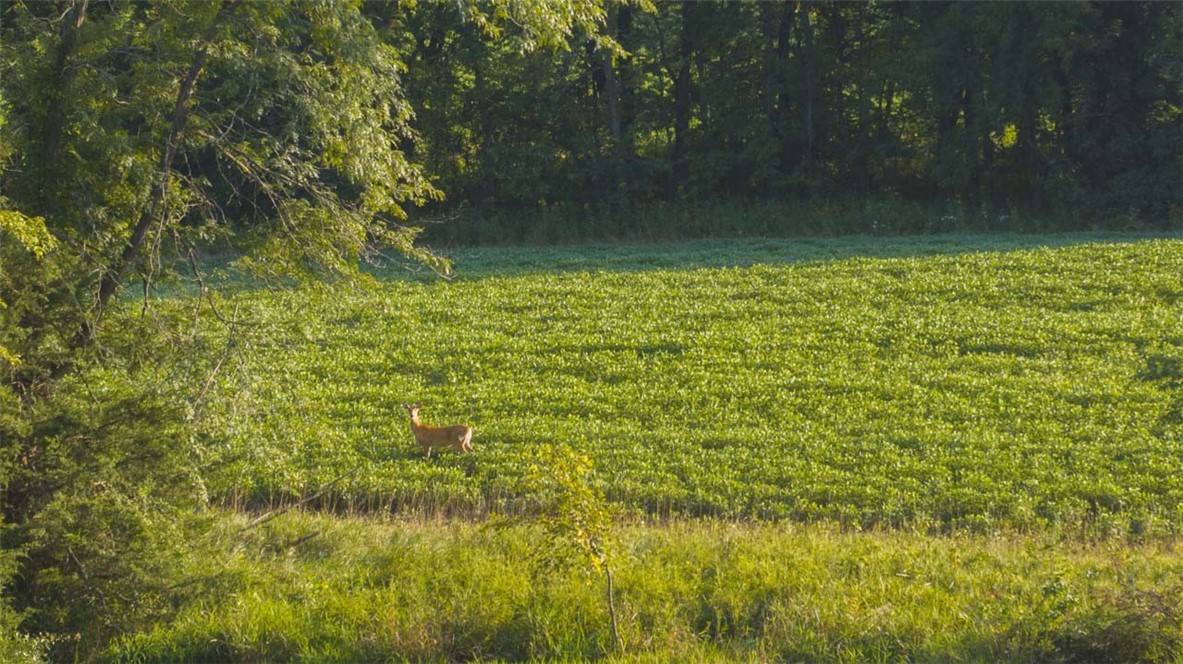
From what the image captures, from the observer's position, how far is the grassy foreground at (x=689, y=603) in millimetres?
8609

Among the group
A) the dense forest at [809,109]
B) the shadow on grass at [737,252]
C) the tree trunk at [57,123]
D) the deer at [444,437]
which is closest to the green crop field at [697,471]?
the deer at [444,437]

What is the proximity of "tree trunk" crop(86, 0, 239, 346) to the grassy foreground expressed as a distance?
228cm

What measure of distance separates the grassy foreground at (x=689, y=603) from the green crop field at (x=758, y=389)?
1.19m

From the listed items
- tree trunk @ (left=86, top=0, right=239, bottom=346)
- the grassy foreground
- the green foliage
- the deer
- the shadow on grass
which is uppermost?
tree trunk @ (left=86, top=0, right=239, bottom=346)

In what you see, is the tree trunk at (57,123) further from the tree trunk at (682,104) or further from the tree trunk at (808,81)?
the tree trunk at (808,81)

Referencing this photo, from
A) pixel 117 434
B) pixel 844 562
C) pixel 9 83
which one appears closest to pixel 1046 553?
A: pixel 844 562

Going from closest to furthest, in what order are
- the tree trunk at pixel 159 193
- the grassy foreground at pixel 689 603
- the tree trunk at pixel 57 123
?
1. the grassy foreground at pixel 689 603
2. the tree trunk at pixel 159 193
3. the tree trunk at pixel 57 123

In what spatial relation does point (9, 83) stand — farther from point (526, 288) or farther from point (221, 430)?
point (526, 288)

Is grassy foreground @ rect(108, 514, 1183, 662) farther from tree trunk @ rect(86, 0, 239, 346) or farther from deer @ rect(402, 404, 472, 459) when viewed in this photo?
deer @ rect(402, 404, 472, 459)

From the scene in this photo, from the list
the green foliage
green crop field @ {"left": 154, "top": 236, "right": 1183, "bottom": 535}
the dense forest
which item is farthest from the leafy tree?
the dense forest

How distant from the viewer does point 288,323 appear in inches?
427

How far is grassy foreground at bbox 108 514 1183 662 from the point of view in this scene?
8609 mm

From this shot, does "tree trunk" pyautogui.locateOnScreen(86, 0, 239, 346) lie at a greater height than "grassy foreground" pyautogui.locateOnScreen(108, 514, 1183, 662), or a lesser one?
greater

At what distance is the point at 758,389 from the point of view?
17.8 meters
